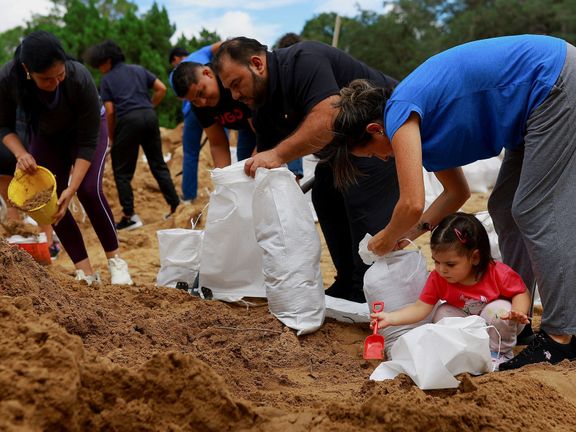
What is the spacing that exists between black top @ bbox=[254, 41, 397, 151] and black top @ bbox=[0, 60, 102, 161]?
1.09m

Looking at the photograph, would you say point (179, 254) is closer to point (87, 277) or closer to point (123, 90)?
point (87, 277)

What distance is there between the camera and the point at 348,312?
3799mm

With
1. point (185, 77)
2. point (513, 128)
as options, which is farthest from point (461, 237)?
point (185, 77)

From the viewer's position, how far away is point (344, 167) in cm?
284

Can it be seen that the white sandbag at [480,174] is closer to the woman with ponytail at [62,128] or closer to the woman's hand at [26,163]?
the woman with ponytail at [62,128]

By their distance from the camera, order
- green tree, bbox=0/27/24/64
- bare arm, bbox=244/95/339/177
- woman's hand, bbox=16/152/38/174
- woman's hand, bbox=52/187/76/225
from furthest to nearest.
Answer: green tree, bbox=0/27/24/64 → woman's hand, bbox=52/187/76/225 → woman's hand, bbox=16/152/38/174 → bare arm, bbox=244/95/339/177

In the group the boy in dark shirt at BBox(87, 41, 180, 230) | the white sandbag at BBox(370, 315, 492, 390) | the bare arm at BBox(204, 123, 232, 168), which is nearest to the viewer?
the white sandbag at BBox(370, 315, 492, 390)

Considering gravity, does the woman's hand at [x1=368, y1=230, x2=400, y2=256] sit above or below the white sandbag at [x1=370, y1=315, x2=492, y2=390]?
above

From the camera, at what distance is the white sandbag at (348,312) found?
3.78 metres

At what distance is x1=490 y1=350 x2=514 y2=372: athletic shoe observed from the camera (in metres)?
2.93

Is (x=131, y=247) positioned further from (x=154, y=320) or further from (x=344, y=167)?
(x=344, y=167)

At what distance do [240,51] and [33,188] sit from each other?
5.14 ft

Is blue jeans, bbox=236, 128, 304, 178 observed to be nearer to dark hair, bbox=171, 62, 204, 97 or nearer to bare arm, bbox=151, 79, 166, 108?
dark hair, bbox=171, 62, 204, 97

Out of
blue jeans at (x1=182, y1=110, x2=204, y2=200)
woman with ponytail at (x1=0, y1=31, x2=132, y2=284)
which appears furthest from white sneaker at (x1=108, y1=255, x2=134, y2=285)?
blue jeans at (x1=182, y1=110, x2=204, y2=200)
